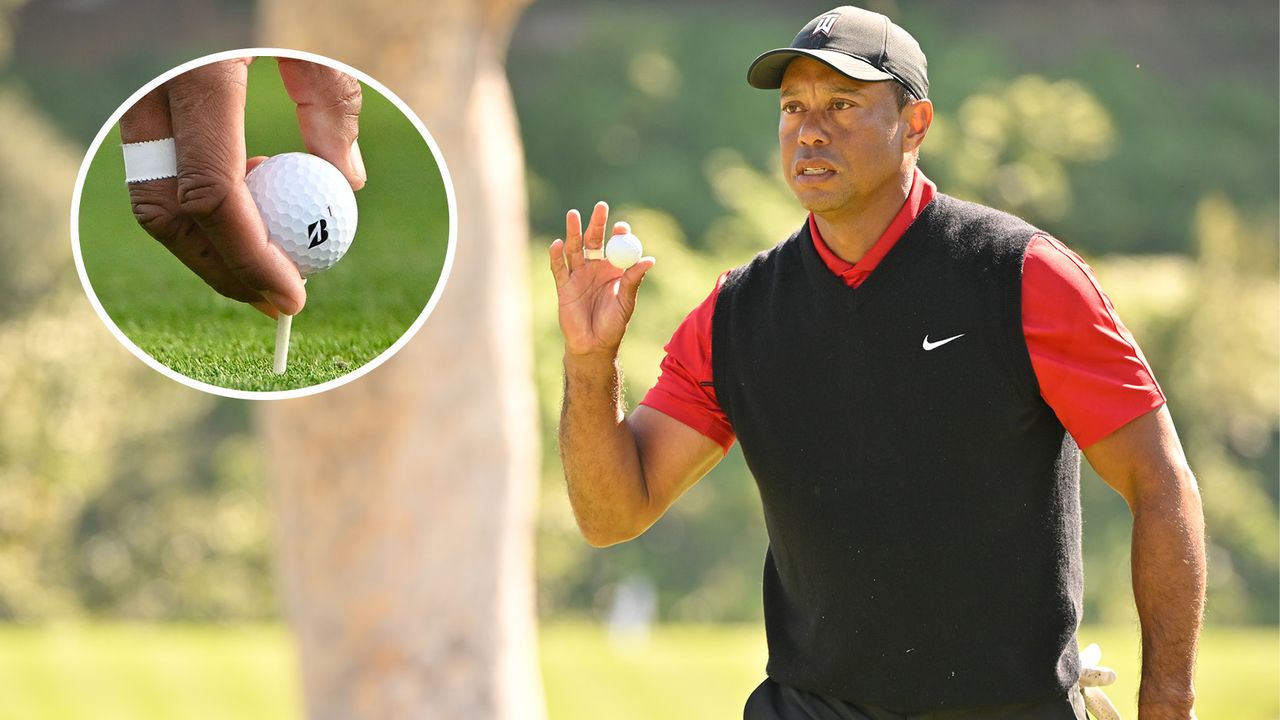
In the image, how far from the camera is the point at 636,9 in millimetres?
25734

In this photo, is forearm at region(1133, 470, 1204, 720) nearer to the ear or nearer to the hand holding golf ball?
the ear

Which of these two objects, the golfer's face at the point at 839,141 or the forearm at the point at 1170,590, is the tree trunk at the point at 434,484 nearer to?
the golfer's face at the point at 839,141

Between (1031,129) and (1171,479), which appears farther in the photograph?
(1031,129)

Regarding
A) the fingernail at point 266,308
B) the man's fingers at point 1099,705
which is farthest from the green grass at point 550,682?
the fingernail at point 266,308

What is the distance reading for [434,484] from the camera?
716cm

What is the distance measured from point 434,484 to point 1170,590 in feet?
15.5

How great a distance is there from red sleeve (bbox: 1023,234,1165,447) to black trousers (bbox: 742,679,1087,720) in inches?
18.7

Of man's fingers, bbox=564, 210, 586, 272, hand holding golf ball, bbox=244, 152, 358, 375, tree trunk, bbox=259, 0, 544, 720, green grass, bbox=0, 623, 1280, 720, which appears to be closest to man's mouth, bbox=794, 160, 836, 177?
man's fingers, bbox=564, 210, 586, 272

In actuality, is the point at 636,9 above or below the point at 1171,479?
above

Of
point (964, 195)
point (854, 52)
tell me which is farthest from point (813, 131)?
point (964, 195)

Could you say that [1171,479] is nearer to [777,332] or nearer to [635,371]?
[777,332]

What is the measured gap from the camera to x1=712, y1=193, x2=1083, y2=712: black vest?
283cm

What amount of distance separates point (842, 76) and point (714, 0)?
2451cm

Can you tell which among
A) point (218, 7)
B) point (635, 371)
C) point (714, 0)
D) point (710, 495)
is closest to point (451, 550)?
point (635, 371)
